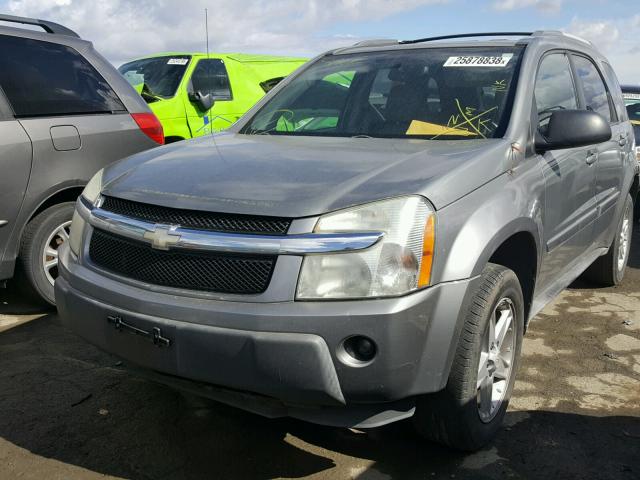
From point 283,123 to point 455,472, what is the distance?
2066 millimetres

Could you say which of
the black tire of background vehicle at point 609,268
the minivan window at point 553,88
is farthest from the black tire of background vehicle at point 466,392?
the black tire of background vehicle at point 609,268

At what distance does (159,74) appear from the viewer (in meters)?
9.17

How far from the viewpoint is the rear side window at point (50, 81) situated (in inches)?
173

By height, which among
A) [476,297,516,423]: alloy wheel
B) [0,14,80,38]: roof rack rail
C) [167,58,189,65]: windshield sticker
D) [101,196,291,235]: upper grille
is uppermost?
[0,14,80,38]: roof rack rail

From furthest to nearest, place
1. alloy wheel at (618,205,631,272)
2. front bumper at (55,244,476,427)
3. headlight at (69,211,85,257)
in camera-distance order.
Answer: alloy wheel at (618,205,631,272)
headlight at (69,211,85,257)
front bumper at (55,244,476,427)

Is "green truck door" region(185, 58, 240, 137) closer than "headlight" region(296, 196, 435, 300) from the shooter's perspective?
No

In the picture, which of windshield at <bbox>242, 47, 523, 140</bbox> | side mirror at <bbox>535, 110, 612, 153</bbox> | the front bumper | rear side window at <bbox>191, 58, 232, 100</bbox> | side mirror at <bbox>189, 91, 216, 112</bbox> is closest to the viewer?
the front bumper

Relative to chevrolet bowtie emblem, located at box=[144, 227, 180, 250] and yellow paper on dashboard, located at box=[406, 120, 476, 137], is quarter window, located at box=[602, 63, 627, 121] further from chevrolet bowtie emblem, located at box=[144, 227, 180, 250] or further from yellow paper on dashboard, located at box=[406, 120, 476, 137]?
chevrolet bowtie emblem, located at box=[144, 227, 180, 250]

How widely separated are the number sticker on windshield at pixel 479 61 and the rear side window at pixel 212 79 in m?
5.70

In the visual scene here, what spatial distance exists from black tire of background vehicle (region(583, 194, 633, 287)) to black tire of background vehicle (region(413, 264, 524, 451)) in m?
2.70

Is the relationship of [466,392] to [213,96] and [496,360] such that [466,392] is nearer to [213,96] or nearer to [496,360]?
[496,360]

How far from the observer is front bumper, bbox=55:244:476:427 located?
7.67ft

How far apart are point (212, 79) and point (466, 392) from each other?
7.27 meters

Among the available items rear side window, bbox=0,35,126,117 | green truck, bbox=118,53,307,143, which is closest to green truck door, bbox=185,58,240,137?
green truck, bbox=118,53,307,143
